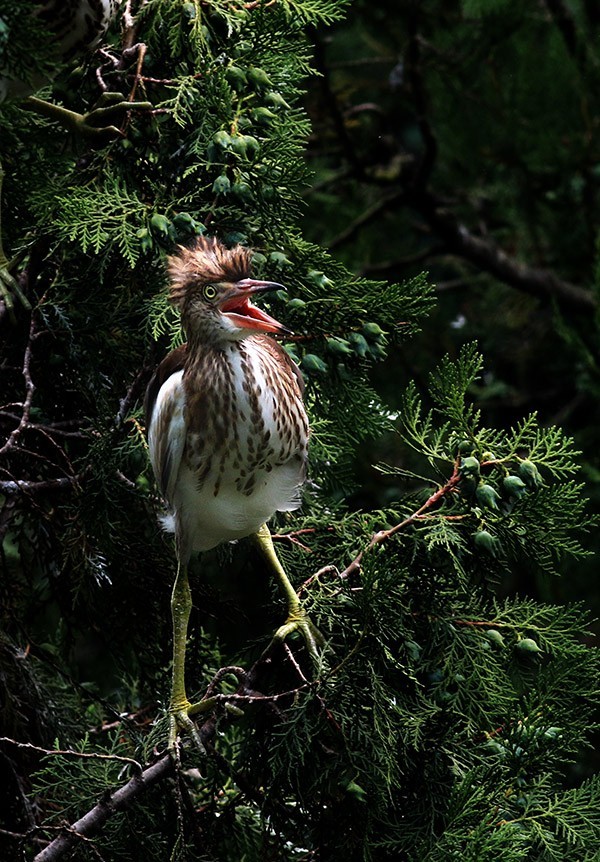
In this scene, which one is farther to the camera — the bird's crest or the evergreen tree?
the bird's crest

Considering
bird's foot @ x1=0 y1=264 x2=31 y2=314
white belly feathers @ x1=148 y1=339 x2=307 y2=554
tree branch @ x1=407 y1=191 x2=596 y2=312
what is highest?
bird's foot @ x1=0 y1=264 x2=31 y2=314

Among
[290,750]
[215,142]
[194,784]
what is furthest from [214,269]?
[194,784]

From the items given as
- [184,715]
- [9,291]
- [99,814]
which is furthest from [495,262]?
[99,814]

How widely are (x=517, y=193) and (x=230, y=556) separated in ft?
10.5

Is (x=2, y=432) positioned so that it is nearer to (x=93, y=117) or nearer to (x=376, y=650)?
(x=93, y=117)

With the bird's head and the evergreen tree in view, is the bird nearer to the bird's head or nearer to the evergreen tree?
the bird's head

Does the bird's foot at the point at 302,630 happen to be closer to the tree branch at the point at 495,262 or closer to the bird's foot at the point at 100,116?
the bird's foot at the point at 100,116

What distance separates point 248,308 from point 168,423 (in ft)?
0.92

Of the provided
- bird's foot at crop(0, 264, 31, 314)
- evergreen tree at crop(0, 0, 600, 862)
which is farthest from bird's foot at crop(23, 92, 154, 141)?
bird's foot at crop(0, 264, 31, 314)

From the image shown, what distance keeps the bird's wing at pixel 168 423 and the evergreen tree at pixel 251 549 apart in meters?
0.10

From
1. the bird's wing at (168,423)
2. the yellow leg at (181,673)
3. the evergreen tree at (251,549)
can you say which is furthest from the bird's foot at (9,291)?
the yellow leg at (181,673)

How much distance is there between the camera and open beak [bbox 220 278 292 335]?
2277mm

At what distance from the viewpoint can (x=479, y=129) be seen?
5410mm

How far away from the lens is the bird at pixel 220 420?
7.72ft
